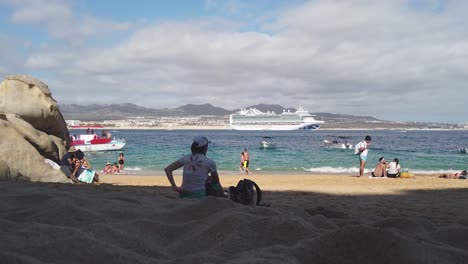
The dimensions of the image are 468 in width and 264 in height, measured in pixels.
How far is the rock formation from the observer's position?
8594 millimetres

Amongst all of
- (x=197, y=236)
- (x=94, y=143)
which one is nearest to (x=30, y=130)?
(x=197, y=236)

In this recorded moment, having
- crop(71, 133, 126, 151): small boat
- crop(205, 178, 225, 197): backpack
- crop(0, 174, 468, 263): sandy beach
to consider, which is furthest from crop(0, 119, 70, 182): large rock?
crop(71, 133, 126, 151): small boat

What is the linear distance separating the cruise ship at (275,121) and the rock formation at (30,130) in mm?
103222

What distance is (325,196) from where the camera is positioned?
904 cm

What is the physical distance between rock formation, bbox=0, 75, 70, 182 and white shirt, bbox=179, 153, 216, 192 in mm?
4557

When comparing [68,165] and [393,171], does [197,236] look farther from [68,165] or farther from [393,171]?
[393,171]

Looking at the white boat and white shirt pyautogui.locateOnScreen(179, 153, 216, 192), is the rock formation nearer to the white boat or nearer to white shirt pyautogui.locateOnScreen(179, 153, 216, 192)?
white shirt pyautogui.locateOnScreen(179, 153, 216, 192)

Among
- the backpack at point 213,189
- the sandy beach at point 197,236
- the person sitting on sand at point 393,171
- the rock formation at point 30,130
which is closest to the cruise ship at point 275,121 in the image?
the person sitting on sand at point 393,171

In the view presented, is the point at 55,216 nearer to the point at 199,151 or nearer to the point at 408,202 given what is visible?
the point at 199,151

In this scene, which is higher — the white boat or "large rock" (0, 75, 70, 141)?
A: "large rock" (0, 75, 70, 141)

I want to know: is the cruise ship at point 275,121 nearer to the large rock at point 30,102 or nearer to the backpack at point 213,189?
the large rock at point 30,102

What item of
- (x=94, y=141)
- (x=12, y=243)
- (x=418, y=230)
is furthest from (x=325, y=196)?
(x=94, y=141)

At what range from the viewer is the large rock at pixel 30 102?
11.1 meters

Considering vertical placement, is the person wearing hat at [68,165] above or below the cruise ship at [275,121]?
below
